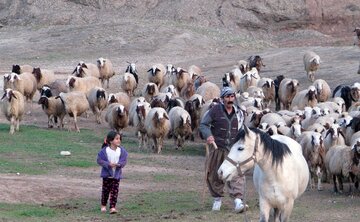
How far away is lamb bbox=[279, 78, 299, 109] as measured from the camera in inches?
1152

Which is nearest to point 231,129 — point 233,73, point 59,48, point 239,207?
point 239,207

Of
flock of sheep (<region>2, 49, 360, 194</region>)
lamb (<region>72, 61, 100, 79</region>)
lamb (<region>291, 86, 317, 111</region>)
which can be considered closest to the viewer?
flock of sheep (<region>2, 49, 360, 194</region>)

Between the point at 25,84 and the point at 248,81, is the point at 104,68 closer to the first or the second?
the point at 25,84

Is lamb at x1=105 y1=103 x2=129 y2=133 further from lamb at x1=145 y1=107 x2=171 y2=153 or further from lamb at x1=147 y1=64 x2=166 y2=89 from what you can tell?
lamb at x1=147 y1=64 x2=166 y2=89

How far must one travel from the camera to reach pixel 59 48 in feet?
151

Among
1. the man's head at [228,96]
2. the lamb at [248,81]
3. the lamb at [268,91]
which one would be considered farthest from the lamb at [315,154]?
the lamb at [248,81]

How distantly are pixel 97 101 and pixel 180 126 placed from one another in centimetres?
500

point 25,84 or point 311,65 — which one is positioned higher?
point 311,65

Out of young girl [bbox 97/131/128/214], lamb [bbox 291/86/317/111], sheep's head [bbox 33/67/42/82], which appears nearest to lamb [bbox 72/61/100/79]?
sheep's head [bbox 33/67/42/82]

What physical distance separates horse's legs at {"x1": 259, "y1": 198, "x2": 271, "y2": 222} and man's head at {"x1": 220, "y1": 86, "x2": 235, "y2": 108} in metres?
2.54

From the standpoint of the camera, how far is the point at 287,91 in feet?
96.5

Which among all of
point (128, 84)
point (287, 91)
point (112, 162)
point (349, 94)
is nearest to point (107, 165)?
point (112, 162)

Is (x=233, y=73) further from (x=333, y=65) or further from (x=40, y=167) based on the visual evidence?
(x=40, y=167)

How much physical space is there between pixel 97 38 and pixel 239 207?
33547mm
